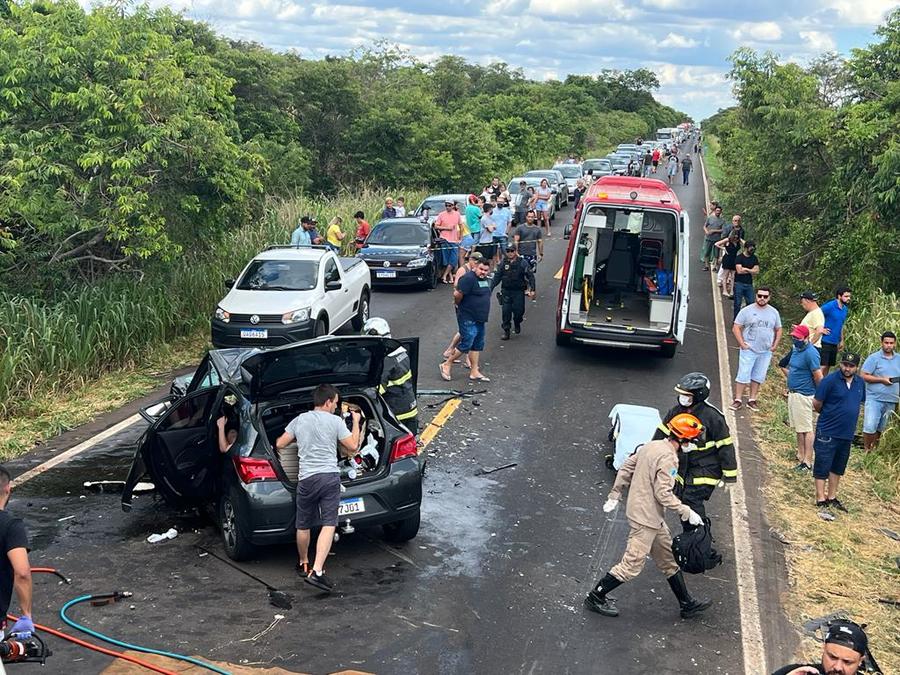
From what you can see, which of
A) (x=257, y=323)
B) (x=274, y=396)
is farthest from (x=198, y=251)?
(x=274, y=396)

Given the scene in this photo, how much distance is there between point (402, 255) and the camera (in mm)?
20547

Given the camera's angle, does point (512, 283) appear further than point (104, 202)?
Yes

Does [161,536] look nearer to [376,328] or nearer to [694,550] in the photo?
[376,328]

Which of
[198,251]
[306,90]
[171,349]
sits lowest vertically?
[171,349]

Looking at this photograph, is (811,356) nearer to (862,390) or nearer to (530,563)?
(862,390)

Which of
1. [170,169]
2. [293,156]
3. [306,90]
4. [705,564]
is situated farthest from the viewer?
[306,90]

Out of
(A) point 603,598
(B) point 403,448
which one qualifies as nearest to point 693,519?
(A) point 603,598

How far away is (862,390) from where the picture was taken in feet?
31.3

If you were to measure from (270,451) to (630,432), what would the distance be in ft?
14.0

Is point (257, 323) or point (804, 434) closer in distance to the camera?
point (804, 434)

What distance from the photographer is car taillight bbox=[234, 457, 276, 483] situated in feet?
24.2

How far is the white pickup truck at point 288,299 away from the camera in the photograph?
14359 mm

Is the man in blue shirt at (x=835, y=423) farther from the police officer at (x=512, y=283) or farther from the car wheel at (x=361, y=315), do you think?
the car wheel at (x=361, y=315)

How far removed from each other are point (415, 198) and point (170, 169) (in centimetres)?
1806
